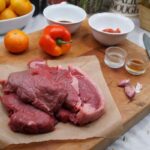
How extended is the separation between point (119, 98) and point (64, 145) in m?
0.21

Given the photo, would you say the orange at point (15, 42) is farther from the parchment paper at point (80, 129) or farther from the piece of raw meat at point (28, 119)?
the piece of raw meat at point (28, 119)

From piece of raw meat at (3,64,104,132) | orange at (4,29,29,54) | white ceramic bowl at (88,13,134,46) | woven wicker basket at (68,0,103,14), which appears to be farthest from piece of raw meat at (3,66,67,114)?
woven wicker basket at (68,0,103,14)

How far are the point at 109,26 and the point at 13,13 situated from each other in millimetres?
327

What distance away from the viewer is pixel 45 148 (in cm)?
67

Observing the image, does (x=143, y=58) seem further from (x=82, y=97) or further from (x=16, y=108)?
(x=16, y=108)

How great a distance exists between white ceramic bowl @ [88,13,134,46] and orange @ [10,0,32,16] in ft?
0.71

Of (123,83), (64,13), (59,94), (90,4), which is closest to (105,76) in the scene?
(123,83)

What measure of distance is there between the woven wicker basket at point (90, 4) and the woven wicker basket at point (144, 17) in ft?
0.56

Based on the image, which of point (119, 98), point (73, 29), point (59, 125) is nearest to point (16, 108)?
point (59, 125)

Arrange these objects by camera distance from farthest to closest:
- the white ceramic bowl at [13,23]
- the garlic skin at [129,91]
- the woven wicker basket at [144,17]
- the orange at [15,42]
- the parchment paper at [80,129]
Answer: the woven wicker basket at [144,17] → the white ceramic bowl at [13,23] → the orange at [15,42] → the garlic skin at [129,91] → the parchment paper at [80,129]

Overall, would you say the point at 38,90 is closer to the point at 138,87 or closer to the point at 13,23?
the point at 138,87

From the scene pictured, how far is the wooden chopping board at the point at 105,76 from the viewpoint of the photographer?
68 centimetres

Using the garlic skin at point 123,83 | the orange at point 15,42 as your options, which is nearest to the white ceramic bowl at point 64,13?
the orange at point 15,42

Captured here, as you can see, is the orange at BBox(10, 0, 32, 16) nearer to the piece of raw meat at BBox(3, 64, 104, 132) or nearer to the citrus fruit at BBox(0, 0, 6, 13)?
the citrus fruit at BBox(0, 0, 6, 13)
